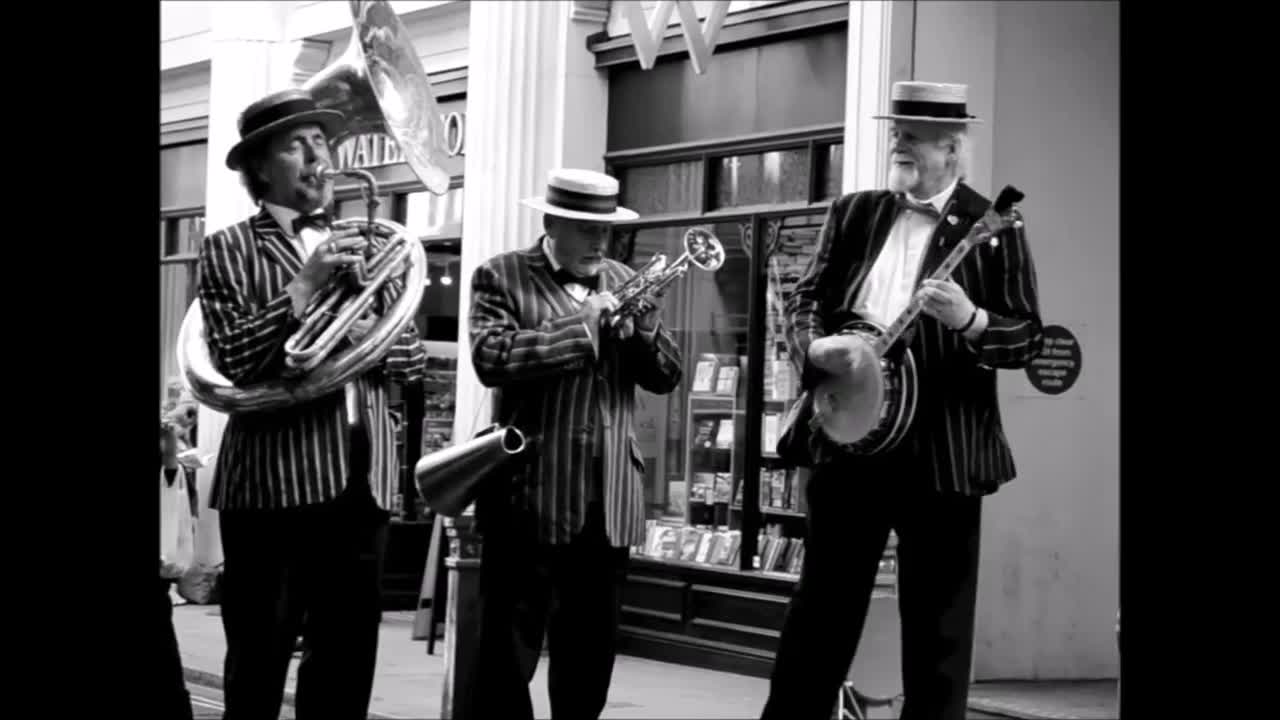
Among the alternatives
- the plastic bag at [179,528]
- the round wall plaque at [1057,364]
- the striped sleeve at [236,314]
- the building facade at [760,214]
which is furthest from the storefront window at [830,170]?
the plastic bag at [179,528]

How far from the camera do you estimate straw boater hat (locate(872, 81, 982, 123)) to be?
630 cm

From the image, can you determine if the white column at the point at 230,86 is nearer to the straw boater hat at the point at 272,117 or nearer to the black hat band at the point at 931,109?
the straw boater hat at the point at 272,117

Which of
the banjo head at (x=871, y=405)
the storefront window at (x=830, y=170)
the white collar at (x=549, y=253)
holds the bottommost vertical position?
the banjo head at (x=871, y=405)

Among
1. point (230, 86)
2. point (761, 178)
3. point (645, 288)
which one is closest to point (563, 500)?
point (645, 288)

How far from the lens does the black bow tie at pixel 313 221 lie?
21.5 ft

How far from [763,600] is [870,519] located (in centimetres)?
660

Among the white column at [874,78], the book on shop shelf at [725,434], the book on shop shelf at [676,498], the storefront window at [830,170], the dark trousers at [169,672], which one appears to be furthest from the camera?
the book on shop shelf at [676,498]

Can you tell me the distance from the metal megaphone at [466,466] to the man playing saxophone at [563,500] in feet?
0.19

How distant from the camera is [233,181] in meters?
17.8

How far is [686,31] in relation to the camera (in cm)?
1207
